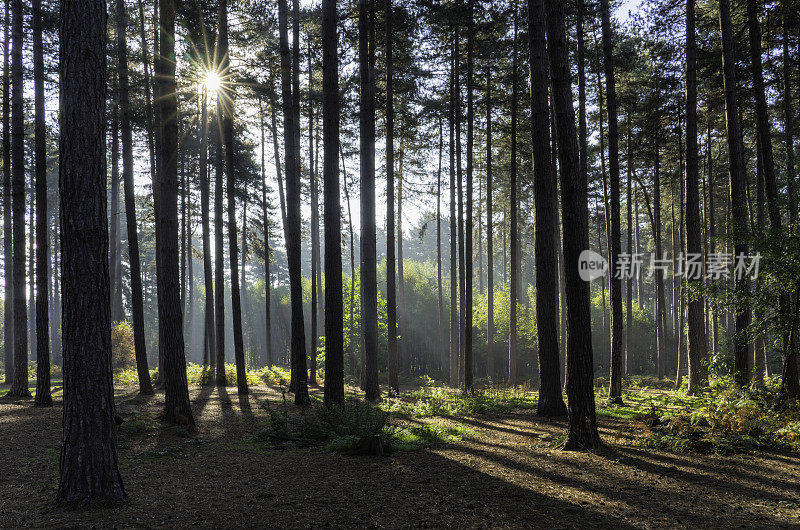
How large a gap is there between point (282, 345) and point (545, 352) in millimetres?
39800

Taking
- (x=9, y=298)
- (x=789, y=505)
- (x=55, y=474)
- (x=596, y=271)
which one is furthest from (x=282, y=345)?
(x=789, y=505)

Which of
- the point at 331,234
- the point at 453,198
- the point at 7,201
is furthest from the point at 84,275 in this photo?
the point at 7,201

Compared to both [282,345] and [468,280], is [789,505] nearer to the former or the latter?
[468,280]

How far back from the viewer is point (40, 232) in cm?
1213

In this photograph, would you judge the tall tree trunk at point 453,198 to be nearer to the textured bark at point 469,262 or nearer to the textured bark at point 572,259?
the textured bark at point 469,262

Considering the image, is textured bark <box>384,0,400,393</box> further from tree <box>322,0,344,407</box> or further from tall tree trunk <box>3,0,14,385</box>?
tall tree trunk <box>3,0,14,385</box>

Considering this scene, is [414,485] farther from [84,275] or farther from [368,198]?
[368,198]

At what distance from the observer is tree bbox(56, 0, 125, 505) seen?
449 centimetres

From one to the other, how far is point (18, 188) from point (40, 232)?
152 centimetres

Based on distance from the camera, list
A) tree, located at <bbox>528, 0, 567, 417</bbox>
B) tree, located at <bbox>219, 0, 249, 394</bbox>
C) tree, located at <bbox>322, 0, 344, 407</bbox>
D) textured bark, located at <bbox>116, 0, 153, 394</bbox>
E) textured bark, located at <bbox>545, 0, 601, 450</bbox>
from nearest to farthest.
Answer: textured bark, located at <bbox>545, 0, 601, 450</bbox>, tree, located at <bbox>528, 0, 567, 417</bbox>, tree, located at <bbox>322, 0, 344, 407</bbox>, textured bark, located at <bbox>116, 0, 153, 394</bbox>, tree, located at <bbox>219, 0, 249, 394</bbox>

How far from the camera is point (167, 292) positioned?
9.11 metres

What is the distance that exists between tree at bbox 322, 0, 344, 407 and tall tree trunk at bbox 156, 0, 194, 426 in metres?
2.90

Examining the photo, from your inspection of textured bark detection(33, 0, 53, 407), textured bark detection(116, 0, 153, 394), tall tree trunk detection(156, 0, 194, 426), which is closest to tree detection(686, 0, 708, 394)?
tall tree trunk detection(156, 0, 194, 426)

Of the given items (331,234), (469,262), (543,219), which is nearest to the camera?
(331,234)
